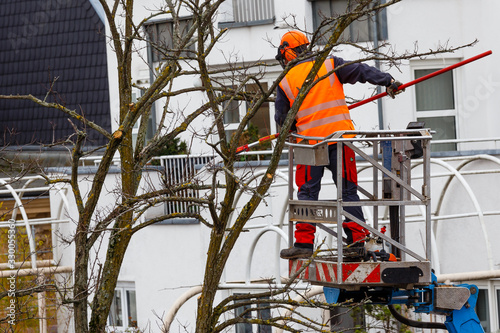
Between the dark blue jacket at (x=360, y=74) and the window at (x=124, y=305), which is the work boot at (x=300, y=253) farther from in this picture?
the window at (x=124, y=305)

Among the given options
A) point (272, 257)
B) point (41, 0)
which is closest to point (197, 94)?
point (272, 257)

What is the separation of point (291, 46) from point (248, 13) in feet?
28.3

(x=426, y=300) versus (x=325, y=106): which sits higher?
(x=325, y=106)

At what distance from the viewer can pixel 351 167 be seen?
7945mm

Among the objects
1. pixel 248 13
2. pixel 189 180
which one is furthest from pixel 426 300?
pixel 248 13

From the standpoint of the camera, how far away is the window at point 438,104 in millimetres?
15977

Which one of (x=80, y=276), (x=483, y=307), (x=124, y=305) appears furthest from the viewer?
(x=124, y=305)

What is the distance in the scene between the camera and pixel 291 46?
8.26 metres

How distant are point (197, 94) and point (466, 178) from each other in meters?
5.47

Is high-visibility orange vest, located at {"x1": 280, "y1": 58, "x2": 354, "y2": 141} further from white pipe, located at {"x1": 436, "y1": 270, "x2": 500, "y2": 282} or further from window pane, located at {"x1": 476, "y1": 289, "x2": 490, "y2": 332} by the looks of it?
window pane, located at {"x1": 476, "y1": 289, "x2": 490, "y2": 332}

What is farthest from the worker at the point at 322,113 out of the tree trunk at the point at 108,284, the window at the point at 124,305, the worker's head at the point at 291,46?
the window at the point at 124,305

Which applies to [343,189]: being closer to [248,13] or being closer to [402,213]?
[402,213]

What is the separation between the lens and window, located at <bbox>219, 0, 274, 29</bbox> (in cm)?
1655

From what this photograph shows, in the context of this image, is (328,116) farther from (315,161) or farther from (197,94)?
(197,94)
